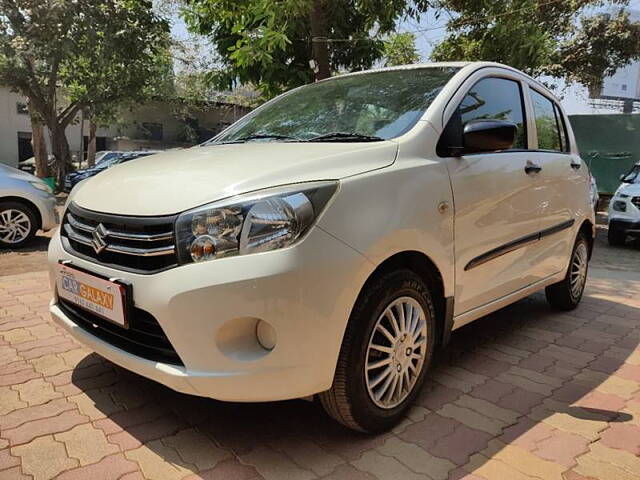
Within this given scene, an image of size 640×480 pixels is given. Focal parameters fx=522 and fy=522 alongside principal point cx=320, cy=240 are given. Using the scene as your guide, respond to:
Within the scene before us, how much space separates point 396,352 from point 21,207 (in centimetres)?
595

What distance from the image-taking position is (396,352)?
2.31 m

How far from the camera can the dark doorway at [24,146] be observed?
29906 mm

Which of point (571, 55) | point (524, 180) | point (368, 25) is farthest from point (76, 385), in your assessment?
point (571, 55)

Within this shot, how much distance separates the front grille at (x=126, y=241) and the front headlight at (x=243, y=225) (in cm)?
7

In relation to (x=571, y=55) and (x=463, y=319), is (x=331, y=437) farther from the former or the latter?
(x=571, y=55)

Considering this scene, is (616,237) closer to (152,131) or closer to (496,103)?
(496,103)

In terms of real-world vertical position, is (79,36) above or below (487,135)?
above

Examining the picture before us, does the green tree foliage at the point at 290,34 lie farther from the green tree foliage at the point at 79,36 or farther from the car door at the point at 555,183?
the green tree foliage at the point at 79,36

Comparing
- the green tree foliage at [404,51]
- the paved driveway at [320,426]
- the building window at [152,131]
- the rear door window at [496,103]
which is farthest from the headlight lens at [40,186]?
the building window at [152,131]

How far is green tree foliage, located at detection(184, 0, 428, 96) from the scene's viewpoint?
6.89 meters

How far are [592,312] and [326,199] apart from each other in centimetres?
345

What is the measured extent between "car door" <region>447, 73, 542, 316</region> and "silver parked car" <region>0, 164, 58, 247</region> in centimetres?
578

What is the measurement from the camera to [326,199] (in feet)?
6.47

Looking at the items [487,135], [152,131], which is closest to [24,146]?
[152,131]
